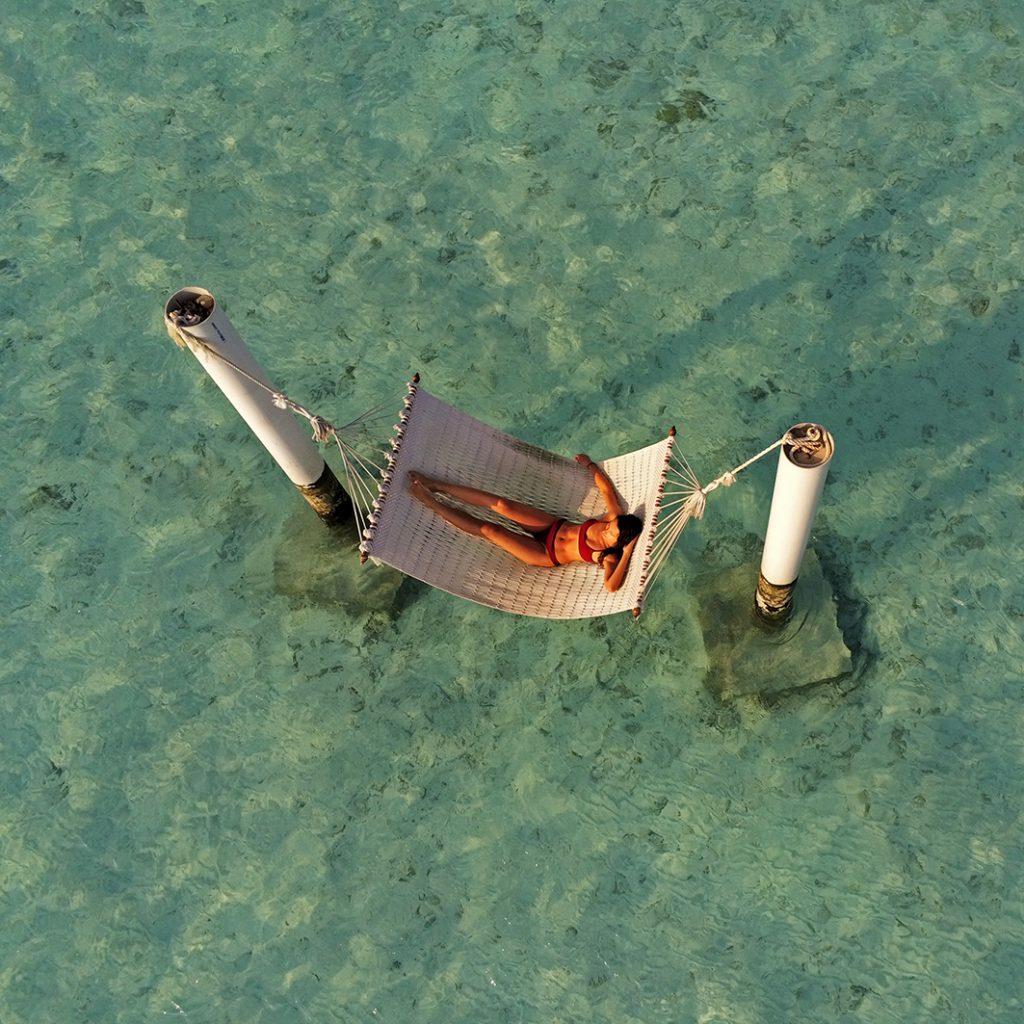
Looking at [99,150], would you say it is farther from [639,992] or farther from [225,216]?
[639,992]

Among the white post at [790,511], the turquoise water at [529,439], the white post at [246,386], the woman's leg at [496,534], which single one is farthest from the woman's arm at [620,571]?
the white post at [246,386]

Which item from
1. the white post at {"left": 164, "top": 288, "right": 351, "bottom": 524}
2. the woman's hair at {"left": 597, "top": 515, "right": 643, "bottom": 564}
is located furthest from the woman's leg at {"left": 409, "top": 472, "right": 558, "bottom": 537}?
the white post at {"left": 164, "top": 288, "right": 351, "bottom": 524}

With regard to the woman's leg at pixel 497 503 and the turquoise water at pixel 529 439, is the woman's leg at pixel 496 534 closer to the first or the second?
the woman's leg at pixel 497 503

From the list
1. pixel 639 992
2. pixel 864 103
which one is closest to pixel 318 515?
pixel 639 992

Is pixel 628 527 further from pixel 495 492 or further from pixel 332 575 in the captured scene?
pixel 332 575

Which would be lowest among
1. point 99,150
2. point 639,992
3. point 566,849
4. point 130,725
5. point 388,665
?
point 639,992

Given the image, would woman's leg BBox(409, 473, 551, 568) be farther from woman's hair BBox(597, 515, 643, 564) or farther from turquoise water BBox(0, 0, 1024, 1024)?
turquoise water BBox(0, 0, 1024, 1024)
